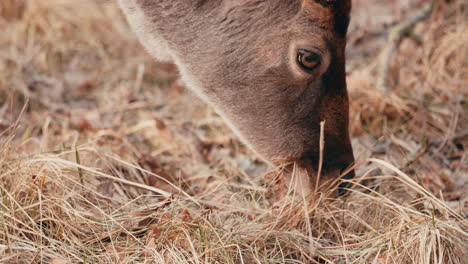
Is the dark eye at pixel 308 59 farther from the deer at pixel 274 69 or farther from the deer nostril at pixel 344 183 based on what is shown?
the deer nostril at pixel 344 183

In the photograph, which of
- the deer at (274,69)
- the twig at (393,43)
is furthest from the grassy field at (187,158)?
the deer at (274,69)

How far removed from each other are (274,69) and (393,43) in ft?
9.16

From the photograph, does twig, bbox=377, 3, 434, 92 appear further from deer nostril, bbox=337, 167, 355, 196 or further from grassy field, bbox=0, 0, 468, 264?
deer nostril, bbox=337, 167, 355, 196

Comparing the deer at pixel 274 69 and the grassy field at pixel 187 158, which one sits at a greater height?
the deer at pixel 274 69

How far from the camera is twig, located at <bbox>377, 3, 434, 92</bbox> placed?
5.19 m

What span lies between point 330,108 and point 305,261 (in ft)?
3.22

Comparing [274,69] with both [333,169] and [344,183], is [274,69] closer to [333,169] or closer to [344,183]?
[333,169]

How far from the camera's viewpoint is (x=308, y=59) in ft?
9.96

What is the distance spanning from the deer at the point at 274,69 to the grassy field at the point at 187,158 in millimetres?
249

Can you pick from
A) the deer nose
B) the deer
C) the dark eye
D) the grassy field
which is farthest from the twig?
the dark eye

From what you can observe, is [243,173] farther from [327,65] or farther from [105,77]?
[105,77]

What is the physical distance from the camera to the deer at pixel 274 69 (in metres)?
3.03

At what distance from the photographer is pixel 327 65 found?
307cm

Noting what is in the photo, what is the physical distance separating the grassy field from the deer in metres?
0.25
